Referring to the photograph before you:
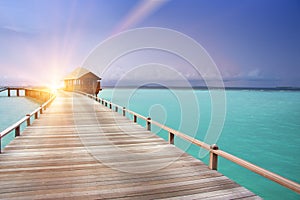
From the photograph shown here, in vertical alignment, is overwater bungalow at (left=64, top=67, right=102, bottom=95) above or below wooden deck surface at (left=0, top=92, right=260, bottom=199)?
above

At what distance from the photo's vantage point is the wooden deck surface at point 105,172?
3705 mm

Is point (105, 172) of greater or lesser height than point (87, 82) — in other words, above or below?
below

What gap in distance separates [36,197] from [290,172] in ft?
46.9

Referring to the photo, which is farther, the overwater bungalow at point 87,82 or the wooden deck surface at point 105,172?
the overwater bungalow at point 87,82

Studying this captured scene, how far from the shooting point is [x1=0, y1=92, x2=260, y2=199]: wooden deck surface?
3705 mm

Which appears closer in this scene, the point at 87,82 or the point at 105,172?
the point at 105,172

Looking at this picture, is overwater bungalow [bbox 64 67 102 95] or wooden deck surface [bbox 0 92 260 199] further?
overwater bungalow [bbox 64 67 102 95]

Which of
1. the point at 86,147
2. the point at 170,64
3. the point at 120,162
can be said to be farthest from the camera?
the point at 170,64

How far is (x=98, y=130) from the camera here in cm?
906

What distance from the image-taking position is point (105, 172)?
4598 millimetres

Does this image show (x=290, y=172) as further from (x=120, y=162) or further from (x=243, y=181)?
(x=120, y=162)

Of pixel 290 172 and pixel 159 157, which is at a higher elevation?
pixel 159 157

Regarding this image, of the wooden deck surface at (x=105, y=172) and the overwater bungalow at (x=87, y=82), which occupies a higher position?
the overwater bungalow at (x=87, y=82)

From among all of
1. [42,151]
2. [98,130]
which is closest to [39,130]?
[98,130]
